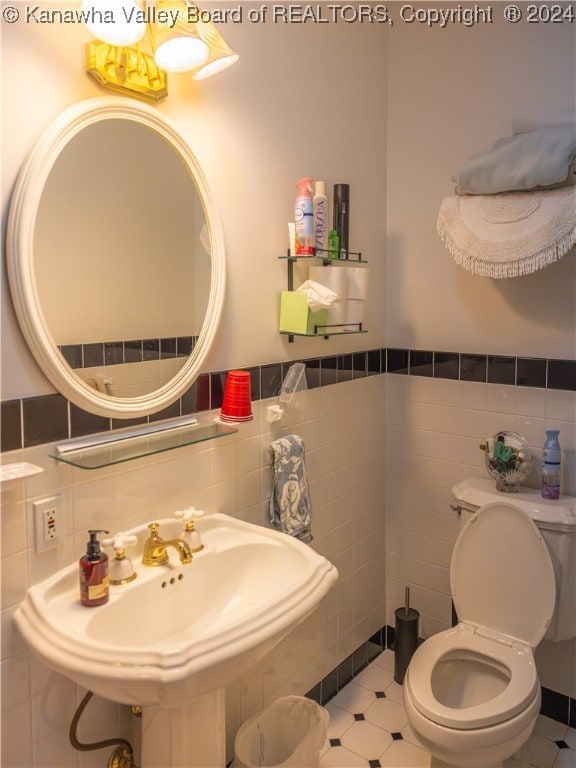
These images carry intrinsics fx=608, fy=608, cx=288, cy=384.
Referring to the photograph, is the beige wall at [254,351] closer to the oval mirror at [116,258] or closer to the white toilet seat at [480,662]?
the oval mirror at [116,258]

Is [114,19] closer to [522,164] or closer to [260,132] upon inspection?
[260,132]

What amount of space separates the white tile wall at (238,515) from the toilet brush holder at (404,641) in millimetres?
158

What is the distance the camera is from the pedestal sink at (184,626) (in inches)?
44.3

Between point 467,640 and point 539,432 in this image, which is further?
point 539,432

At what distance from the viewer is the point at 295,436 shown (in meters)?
1.95

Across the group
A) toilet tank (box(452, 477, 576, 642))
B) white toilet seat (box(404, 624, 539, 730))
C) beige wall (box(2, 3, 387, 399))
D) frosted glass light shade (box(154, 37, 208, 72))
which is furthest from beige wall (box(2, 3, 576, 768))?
white toilet seat (box(404, 624, 539, 730))

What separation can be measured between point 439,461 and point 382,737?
3.29ft

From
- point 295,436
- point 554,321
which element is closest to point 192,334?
point 295,436

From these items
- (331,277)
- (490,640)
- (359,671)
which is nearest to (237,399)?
(331,277)

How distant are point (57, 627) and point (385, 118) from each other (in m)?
2.12

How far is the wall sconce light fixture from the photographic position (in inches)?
51.0

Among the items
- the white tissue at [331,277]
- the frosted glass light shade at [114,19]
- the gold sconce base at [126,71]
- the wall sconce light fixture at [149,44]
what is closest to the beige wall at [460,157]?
the white tissue at [331,277]

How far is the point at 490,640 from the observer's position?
1982 mm

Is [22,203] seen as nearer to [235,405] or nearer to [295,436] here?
[235,405]
